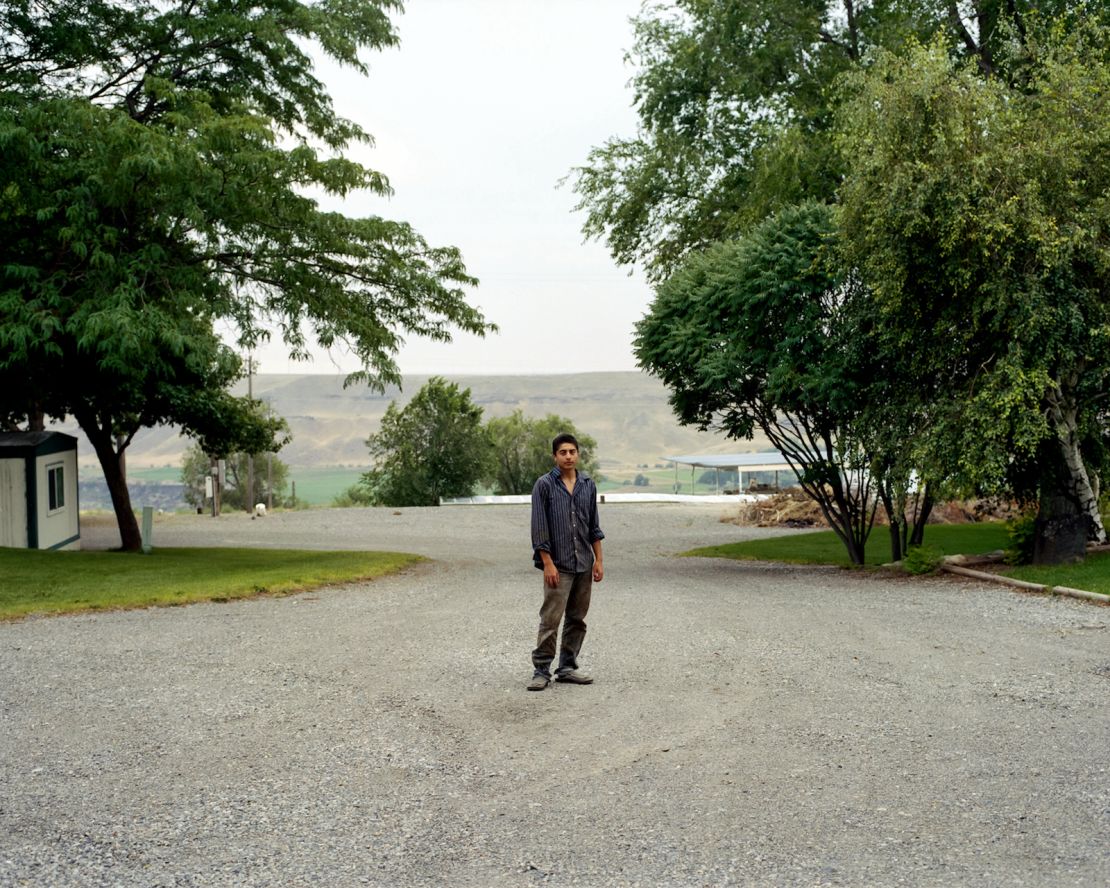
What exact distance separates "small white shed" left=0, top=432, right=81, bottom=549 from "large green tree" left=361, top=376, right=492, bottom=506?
40908 millimetres

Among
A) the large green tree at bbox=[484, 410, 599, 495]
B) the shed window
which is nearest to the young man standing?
the shed window

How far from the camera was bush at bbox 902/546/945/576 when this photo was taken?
18453 mm

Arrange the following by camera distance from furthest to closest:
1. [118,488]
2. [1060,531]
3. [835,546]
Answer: [118,488]
[835,546]
[1060,531]

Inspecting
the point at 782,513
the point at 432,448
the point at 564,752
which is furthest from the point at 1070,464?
the point at 432,448

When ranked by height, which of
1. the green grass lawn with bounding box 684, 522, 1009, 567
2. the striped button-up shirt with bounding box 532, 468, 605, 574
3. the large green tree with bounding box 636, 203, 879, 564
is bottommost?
the green grass lawn with bounding box 684, 522, 1009, 567

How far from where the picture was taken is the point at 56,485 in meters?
28.6

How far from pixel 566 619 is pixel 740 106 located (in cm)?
2048

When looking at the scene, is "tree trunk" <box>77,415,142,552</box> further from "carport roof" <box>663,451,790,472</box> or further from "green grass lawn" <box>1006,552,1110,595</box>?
"carport roof" <box>663,451,790,472</box>

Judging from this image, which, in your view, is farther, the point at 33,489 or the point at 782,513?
the point at 782,513

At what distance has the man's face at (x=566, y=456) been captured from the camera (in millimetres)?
8812

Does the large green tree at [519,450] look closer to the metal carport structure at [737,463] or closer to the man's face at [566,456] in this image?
the metal carport structure at [737,463]

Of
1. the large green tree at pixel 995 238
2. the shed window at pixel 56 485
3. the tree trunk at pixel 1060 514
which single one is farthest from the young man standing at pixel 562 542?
the shed window at pixel 56 485

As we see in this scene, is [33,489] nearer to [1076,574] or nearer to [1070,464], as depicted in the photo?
[1070,464]

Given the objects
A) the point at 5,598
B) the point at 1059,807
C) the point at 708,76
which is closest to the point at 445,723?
the point at 1059,807
